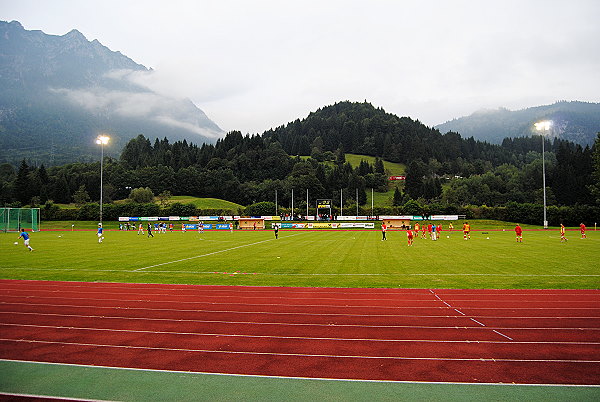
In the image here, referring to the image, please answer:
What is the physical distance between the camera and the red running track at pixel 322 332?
21.7 feet

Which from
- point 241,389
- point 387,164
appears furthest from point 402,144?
point 241,389

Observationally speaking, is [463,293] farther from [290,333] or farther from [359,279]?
[290,333]

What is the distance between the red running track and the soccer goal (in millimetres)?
53627

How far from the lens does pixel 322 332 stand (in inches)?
336

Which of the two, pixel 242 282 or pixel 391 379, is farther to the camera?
pixel 242 282

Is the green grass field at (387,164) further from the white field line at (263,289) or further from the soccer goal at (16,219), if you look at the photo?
the white field line at (263,289)

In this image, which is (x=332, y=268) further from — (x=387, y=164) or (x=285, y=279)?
(x=387, y=164)

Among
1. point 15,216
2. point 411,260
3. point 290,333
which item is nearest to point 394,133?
point 15,216

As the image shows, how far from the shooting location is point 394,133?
616 feet

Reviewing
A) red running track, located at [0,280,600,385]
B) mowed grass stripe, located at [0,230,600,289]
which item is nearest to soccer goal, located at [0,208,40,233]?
mowed grass stripe, located at [0,230,600,289]

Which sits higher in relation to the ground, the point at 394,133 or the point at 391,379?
the point at 394,133

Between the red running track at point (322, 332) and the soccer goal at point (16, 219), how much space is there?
53.6m

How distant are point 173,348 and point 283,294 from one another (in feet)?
17.1

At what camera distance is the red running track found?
6.60 metres
